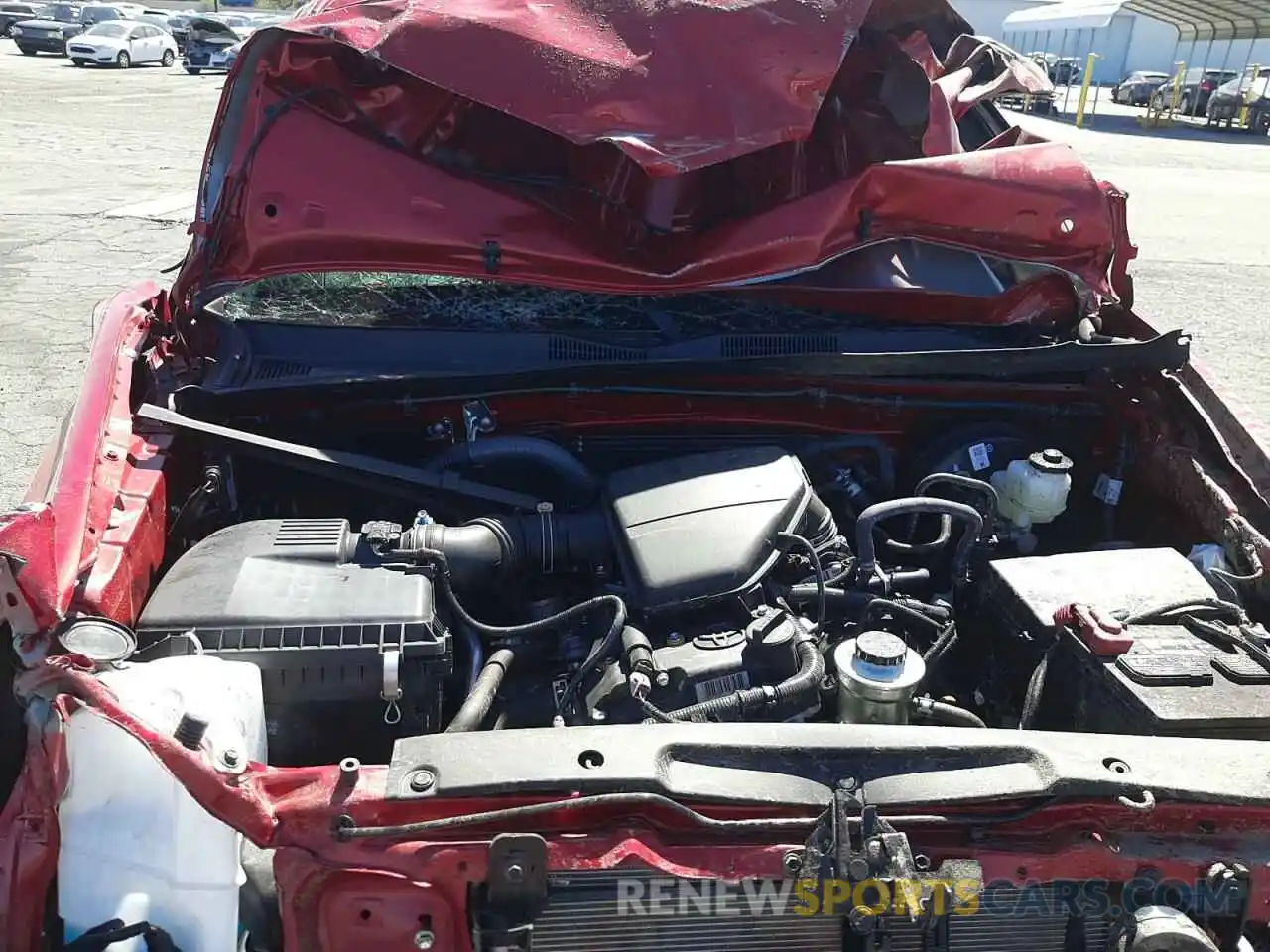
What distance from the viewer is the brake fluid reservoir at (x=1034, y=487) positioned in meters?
2.31

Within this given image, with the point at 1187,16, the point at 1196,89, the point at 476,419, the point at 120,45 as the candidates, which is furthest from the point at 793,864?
the point at 1187,16

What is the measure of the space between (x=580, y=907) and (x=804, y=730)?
1.42ft

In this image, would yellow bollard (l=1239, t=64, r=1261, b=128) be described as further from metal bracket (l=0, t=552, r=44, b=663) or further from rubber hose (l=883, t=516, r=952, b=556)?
metal bracket (l=0, t=552, r=44, b=663)

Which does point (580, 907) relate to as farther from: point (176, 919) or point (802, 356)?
point (802, 356)

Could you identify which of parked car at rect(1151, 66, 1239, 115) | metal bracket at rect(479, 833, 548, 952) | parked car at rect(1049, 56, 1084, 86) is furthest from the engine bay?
parked car at rect(1049, 56, 1084, 86)

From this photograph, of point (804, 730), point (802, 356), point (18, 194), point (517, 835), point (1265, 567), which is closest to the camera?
point (517, 835)

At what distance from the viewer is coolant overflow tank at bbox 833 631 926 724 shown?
5.70 feet

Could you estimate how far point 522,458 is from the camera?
2.37 meters

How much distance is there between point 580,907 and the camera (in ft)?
4.61

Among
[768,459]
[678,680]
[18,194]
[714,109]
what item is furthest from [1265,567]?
[18,194]

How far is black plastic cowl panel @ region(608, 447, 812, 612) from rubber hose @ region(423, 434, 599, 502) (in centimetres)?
13

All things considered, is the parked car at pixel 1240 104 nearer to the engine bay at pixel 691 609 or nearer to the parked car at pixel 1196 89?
the parked car at pixel 1196 89

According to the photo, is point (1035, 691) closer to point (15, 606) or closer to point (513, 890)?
point (513, 890)

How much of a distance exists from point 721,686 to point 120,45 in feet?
83.0
